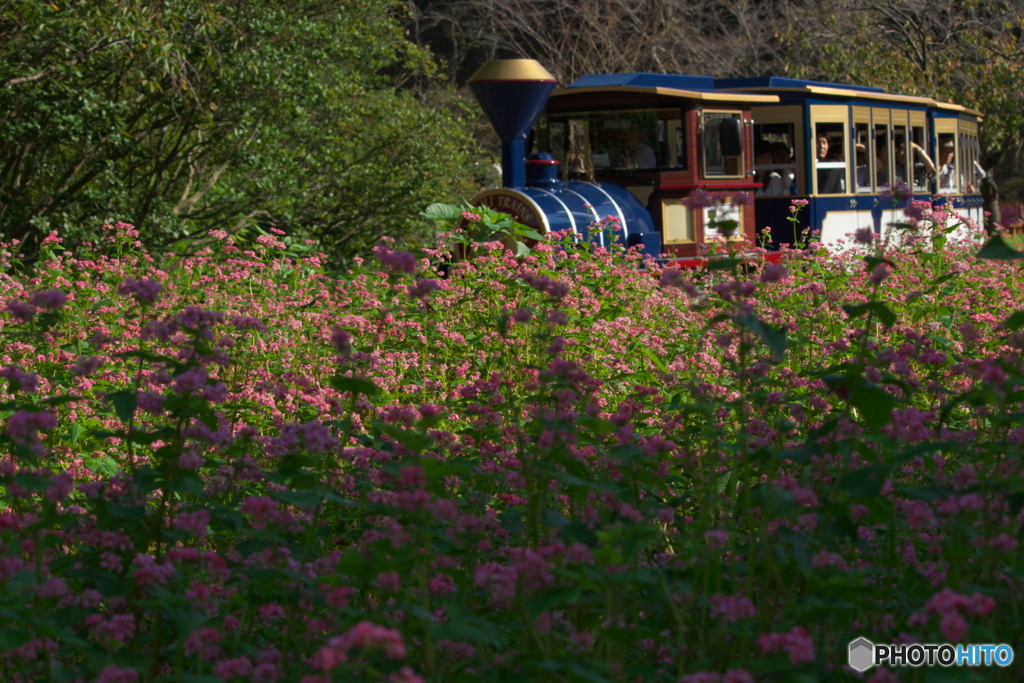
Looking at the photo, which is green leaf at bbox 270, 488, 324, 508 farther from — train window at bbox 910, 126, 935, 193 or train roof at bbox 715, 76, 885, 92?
train window at bbox 910, 126, 935, 193

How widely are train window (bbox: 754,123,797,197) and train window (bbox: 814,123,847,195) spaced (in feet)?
1.00

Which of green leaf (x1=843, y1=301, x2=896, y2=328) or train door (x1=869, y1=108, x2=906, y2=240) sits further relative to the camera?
train door (x1=869, y1=108, x2=906, y2=240)

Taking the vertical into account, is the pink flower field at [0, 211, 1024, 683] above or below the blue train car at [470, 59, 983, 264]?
below

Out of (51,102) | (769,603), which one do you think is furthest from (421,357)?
(51,102)

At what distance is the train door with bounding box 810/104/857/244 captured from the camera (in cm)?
1310

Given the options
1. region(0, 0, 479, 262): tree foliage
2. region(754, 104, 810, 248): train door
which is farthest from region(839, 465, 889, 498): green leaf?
region(754, 104, 810, 248): train door

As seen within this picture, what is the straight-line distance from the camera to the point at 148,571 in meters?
2.16

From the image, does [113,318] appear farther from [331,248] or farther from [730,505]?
[331,248]

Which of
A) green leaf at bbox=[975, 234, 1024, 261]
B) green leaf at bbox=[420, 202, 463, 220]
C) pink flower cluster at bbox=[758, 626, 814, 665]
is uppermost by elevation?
green leaf at bbox=[420, 202, 463, 220]

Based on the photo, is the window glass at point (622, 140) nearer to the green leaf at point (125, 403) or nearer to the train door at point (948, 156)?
the train door at point (948, 156)

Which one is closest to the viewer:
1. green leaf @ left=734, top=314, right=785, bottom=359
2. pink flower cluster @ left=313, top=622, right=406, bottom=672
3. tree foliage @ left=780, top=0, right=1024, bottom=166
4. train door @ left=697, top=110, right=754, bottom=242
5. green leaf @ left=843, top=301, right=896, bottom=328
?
pink flower cluster @ left=313, top=622, right=406, bottom=672

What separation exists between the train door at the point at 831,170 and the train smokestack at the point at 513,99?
4.02 metres

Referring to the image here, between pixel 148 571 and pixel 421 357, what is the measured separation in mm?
3796

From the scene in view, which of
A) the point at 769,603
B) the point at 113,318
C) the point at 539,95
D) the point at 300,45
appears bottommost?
the point at 769,603
